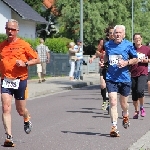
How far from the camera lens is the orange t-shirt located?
9070 millimetres

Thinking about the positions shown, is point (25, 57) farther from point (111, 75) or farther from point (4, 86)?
point (111, 75)

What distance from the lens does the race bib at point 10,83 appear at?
909cm

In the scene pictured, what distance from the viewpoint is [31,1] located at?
56219 mm

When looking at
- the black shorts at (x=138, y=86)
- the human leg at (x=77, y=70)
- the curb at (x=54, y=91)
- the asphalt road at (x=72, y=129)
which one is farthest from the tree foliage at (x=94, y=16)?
the black shorts at (x=138, y=86)

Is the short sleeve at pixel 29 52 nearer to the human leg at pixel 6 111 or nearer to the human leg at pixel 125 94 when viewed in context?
the human leg at pixel 6 111

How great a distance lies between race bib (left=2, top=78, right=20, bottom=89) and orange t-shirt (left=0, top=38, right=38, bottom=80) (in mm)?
60

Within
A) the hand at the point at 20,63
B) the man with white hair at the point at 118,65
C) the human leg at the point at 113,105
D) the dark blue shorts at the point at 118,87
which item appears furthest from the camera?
the dark blue shorts at the point at 118,87

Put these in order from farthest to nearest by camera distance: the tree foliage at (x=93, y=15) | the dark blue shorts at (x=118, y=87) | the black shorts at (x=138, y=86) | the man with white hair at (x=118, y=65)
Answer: the tree foliage at (x=93, y=15) < the black shorts at (x=138, y=86) < the dark blue shorts at (x=118, y=87) < the man with white hair at (x=118, y=65)

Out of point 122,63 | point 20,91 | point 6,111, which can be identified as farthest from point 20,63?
point 122,63

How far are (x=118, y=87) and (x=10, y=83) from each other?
6.46 ft

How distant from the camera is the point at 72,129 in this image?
35.8 feet

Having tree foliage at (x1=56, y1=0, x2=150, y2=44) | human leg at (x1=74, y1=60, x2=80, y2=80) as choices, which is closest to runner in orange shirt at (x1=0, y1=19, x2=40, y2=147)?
human leg at (x1=74, y1=60, x2=80, y2=80)

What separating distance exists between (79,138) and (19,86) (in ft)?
4.28

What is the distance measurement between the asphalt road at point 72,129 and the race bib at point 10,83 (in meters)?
0.85
